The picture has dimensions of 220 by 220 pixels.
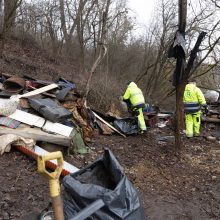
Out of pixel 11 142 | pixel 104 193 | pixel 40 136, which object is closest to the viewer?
pixel 104 193

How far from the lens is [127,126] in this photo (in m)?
8.52

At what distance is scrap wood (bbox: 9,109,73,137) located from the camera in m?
5.82

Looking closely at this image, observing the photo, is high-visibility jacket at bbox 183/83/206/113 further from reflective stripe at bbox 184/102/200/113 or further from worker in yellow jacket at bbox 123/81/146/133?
worker in yellow jacket at bbox 123/81/146/133

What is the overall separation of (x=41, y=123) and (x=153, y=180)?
7.58 feet

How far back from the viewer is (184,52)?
605 centimetres

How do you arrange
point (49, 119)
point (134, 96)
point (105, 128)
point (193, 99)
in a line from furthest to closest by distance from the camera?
point (134, 96), point (193, 99), point (105, 128), point (49, 119)

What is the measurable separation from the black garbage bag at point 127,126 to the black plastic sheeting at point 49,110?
2280 mm

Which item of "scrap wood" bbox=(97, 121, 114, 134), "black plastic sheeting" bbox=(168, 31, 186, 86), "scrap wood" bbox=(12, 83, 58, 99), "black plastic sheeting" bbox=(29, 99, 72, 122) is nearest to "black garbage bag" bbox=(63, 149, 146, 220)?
"black plastic sheeting" bbox=(29, 99, 72, 122)

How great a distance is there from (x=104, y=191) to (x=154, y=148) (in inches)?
182

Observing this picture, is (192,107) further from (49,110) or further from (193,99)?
(49,110)

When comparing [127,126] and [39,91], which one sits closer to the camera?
[39,91]

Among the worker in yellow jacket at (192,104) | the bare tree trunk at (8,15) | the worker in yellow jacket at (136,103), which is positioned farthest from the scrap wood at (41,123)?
the bare tree trunk at (8,15)

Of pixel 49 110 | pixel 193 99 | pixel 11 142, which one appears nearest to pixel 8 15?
pixel 49 110

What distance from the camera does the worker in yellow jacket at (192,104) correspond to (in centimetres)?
838
